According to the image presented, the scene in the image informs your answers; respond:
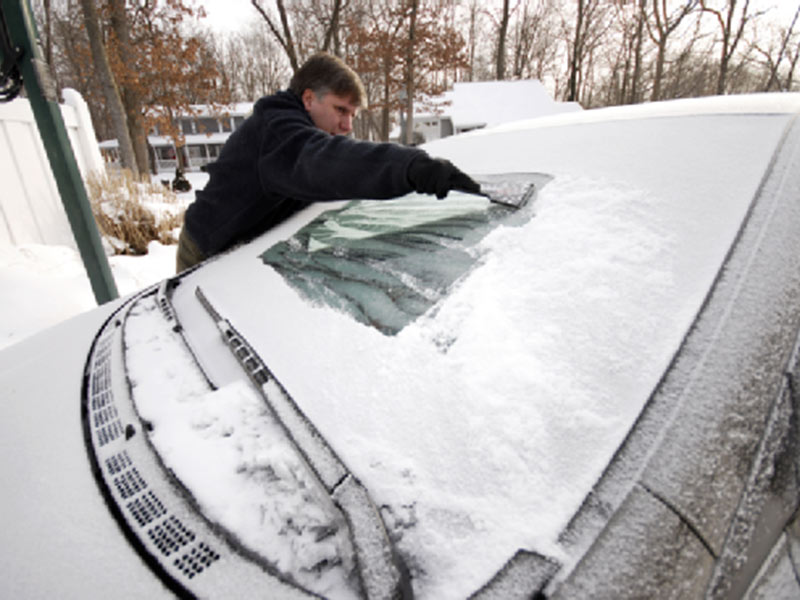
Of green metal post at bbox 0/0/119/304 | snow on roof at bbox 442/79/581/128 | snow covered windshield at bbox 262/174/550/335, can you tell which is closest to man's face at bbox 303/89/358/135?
snow covered windshield at bbox 262/174/550/335

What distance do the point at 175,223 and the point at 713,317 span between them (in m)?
5.51

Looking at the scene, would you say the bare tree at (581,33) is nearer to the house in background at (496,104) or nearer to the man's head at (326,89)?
the house in background at (496,104)

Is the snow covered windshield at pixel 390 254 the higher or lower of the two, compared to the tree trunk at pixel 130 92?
lower

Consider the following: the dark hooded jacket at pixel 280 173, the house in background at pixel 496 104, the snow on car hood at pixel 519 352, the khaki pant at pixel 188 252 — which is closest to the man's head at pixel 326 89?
the dark hooded jacket at pixel 280 173

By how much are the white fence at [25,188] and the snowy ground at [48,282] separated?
337 mm

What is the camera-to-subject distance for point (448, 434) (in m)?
0.59

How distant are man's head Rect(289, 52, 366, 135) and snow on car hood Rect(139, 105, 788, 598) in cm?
108

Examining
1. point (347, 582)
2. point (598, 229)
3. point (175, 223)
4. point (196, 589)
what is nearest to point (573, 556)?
point (347, 582)

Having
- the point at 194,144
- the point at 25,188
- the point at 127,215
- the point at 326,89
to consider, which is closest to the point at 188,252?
the point at 326,89

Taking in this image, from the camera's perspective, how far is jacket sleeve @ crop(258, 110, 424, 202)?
114 centimetres

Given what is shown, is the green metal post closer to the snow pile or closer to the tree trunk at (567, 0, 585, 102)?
the snow pile

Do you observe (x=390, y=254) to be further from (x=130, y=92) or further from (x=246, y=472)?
(x=130, y=92)

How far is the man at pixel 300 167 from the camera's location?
3.71 ft

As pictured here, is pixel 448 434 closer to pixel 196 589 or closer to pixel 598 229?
pixel 196 589
